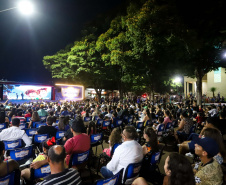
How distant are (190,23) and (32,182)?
334 inches

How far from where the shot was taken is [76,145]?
12.7 ft

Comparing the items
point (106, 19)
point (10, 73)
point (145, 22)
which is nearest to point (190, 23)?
point (145, 22)

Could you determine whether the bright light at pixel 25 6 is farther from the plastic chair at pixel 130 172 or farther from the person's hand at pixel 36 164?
the plastic chair at pixel 130 172

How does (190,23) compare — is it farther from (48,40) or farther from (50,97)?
(48,40)

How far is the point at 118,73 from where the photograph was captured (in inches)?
934

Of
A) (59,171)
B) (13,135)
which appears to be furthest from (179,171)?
(13,135)

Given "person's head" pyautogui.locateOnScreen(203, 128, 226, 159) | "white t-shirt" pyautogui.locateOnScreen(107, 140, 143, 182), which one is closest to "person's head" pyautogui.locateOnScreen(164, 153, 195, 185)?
"white t-shirt" pyautogui.locateOnScreen(107, 140, 143, 182)

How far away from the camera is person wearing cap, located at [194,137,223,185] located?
7.98 ft

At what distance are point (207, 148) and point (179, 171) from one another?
0.93 meters

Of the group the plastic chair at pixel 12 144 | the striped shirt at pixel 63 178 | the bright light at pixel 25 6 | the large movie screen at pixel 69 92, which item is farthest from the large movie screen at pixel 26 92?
the striped shirt at pixel 63 178

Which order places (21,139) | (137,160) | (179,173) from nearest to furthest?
(179,173), (137,160), (21,139)

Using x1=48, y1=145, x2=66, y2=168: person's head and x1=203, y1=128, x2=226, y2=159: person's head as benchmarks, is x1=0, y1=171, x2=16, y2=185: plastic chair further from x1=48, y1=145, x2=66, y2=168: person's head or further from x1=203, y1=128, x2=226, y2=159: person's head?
x1=203, y1=128, x2=226, y2=159: person's head

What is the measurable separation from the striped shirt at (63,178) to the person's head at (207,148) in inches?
77.3

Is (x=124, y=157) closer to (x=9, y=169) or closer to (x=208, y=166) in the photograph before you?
(x=208, y=166)
